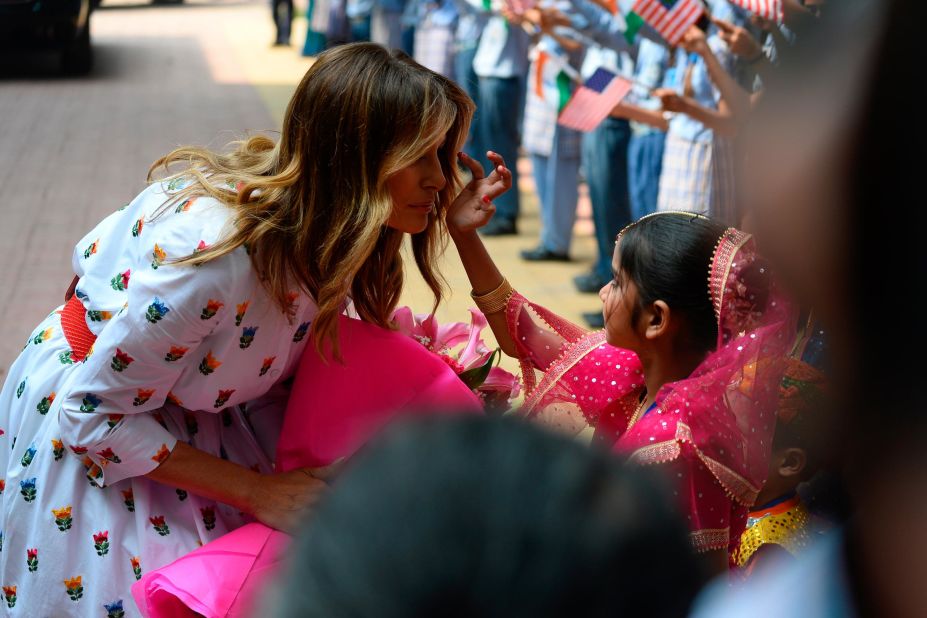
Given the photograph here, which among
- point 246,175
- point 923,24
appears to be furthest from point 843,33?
point 246,175

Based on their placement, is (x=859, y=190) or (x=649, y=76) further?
(x=649, y=76)

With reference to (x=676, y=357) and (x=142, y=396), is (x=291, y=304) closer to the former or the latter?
(x=142, y=396)

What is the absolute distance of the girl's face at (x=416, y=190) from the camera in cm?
202

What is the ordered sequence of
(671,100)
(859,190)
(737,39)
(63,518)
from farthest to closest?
(671,100) → (737,39) → (63,518) → (859,190)

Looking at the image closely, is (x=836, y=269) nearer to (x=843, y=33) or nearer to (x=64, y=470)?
(x=843, y=33)

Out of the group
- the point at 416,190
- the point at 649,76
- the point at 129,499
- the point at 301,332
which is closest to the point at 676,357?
the point at 416,190

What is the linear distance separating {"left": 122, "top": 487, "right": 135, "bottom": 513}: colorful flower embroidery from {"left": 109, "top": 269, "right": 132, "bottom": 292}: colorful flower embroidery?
0.36m

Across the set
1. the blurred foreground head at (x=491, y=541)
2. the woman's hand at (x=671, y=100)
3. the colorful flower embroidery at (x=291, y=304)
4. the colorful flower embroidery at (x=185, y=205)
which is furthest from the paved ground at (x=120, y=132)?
the blurred foreground head at (x=491, y=541)

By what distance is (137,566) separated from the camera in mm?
2029

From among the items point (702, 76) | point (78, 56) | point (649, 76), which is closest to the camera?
point (702, 76)

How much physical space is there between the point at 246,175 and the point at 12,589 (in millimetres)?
879

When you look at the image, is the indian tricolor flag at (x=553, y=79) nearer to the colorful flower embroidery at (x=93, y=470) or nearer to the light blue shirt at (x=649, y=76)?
the light blue shirt at (x=649, y=76)

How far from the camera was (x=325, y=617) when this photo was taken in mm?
599

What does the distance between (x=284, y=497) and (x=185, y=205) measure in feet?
1.75
